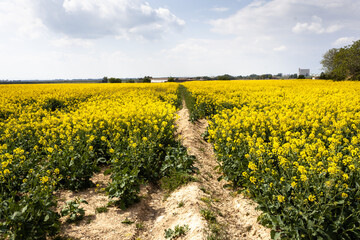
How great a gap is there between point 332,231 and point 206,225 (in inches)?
83.3

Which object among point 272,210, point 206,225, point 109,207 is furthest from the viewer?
point 109,207

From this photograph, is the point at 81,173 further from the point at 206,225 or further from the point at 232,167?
the point at 232,167

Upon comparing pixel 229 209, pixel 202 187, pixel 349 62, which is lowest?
pixel 229 209

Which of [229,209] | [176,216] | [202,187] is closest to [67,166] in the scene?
[176,216]

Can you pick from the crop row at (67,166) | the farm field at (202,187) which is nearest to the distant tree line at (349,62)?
the farm field at (202,187)

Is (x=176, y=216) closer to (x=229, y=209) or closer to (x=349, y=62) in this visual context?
(x=229, y=209)

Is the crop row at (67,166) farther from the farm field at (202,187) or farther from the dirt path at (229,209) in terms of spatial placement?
the dirt path at (229,209)

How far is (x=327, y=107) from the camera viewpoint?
10.5m

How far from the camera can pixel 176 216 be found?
491 centimetres

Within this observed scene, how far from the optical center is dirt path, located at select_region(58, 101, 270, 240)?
429cm

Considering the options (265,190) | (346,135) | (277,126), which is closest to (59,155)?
(265,190)

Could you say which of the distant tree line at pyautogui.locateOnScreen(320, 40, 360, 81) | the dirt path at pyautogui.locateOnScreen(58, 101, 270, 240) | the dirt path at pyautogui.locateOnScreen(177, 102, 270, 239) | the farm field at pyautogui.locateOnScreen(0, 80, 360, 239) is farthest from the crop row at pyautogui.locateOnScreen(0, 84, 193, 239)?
the distant tree line at pyautogui.locateOnScreen(320, 40, 360, 81)

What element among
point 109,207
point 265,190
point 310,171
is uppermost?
point 310,171

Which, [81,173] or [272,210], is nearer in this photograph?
[272,210]
